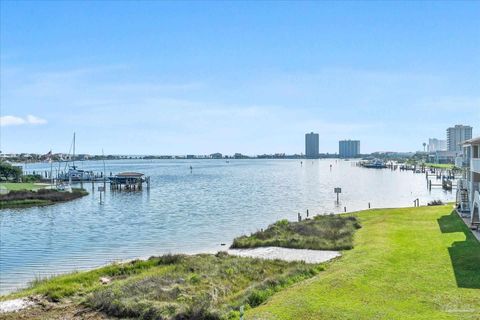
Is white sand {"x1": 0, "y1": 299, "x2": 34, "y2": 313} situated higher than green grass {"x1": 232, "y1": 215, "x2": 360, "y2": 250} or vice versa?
green grass {"x1": 232, "y1": 215, "x2": 360, "y2": 250}

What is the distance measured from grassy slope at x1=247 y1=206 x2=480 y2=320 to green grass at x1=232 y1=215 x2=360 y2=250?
2173 mm

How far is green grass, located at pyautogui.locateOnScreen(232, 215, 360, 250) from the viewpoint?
28855 millimetres

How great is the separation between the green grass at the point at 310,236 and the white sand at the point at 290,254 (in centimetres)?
84

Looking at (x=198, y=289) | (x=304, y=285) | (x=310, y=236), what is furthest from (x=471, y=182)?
(x=198, y=289)

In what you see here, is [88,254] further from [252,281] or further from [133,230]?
[252,281]

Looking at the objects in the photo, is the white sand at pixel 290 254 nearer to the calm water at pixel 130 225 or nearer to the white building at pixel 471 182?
the calm water at pixel 130 225

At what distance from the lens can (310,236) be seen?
31.7 m

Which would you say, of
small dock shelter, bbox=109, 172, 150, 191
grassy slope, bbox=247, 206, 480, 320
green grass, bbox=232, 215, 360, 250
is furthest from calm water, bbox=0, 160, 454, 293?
small dock shelter, bbox=109, 172, 150, 191

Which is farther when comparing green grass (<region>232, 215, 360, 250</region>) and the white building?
the white building

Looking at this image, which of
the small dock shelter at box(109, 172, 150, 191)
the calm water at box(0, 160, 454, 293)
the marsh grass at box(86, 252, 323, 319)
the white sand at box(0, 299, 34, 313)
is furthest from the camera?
the small dock shelter at box(109, 172, 150, 191)

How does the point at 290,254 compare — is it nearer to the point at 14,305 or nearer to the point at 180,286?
the point at 180,286

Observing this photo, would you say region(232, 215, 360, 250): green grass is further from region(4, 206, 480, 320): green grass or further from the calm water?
the calm water

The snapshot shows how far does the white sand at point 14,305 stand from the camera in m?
18.8

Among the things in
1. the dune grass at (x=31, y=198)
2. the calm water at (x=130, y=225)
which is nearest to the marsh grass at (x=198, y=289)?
the calm water at (x=130, y=225)
